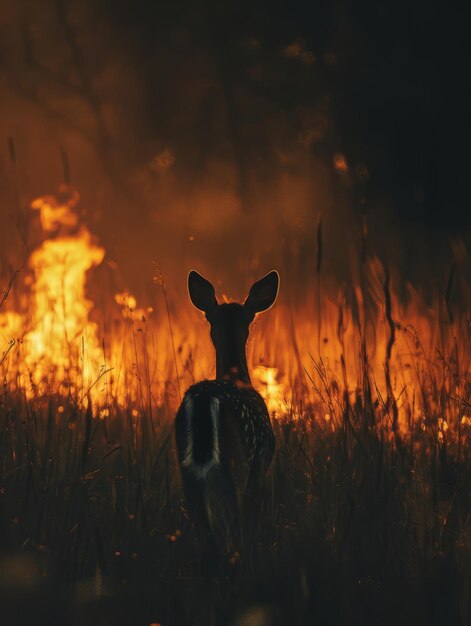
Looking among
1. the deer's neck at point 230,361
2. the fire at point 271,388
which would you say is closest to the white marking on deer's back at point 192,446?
the fire at point 271,388

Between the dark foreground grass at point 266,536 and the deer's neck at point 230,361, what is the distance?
2.46 ft

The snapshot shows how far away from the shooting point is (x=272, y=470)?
5398 mm

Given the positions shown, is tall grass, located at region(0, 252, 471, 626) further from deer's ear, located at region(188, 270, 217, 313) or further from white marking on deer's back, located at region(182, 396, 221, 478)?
deer's ear, located at region(188, 270, 217, 313)

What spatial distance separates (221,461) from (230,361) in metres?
1.41

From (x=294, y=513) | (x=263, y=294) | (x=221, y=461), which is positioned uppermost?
(x=263, y=294)

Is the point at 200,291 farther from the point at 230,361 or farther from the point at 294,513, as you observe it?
the point at 294,513

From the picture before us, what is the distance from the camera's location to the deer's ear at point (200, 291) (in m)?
6.80

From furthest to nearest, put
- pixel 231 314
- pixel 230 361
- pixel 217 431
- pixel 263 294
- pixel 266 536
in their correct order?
1. pixel 263 294
2. pixel 231 314
3. pixel 230 361
4. pixel 217 431
5. pixel 266 536

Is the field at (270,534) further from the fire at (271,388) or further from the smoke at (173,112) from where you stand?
the smoke at (173,112)

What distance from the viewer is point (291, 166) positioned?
11.6 metres

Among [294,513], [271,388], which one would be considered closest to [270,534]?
[294,513]

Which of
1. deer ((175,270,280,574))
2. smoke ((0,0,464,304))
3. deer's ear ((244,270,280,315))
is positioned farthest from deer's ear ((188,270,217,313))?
smoke ((0,0,464,304))

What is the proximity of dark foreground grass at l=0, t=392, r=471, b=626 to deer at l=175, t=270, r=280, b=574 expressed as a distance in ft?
0.29

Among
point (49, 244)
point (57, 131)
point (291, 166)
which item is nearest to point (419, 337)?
point (49, 244)
